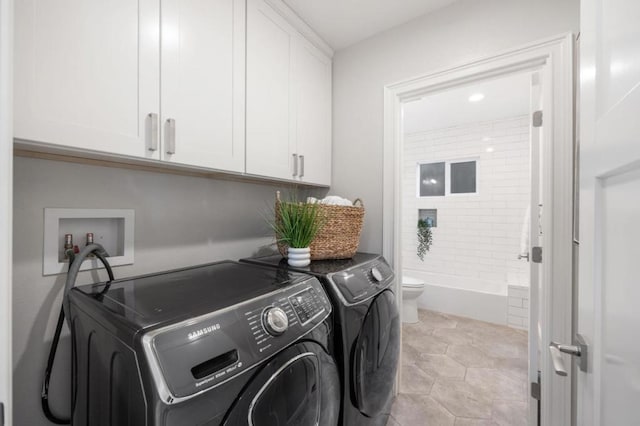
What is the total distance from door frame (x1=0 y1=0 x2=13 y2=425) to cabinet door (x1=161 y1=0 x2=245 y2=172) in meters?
0.51

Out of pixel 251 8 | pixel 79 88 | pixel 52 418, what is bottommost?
pixel 52 418

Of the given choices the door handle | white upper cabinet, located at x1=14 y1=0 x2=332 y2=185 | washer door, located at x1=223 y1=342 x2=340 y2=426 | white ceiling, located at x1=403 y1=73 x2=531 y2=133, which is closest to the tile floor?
washer door, located at x1=223 y1=342 x2=340 y2=426

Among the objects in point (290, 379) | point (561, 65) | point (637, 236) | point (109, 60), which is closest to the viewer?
point (637, 236)

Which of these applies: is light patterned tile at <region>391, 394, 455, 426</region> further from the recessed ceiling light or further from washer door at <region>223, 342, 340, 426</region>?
the recessed ceiling light

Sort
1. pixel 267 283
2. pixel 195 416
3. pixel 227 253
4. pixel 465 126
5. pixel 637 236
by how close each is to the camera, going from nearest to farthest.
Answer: pixel 637 236, pixel 195 416, pixel 267 283, pixel 227 253, pixel 465 126

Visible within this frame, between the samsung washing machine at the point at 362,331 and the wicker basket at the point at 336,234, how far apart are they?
2.7 inches

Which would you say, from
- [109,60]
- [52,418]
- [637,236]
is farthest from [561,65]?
[52,418]

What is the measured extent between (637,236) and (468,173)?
393 cm

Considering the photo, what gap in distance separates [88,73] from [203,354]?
903 mm

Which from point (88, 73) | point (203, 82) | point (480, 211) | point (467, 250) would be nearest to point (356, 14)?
point (203, 82)

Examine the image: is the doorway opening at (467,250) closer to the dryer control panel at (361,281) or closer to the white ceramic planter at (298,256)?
the dryer control panel at (361,281)

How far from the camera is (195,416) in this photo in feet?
1.87

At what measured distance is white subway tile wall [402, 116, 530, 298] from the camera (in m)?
3.51

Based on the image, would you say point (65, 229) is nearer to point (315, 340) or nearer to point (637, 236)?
point (315, 340)
